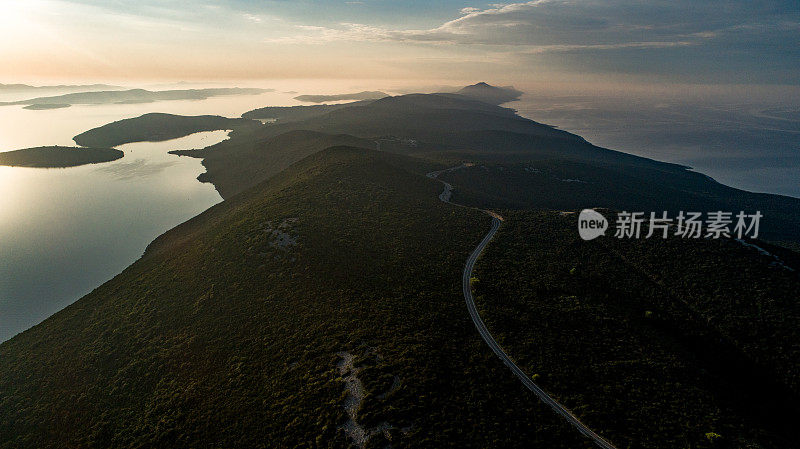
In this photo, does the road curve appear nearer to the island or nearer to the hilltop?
the hilltop

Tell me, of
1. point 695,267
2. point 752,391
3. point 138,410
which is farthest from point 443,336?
point 695,267

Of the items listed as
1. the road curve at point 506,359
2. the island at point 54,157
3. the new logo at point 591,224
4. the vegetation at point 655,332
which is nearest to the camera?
the road curve at point 506,359

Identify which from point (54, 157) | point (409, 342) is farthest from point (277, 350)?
point (54, 157)

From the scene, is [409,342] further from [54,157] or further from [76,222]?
[54,157]

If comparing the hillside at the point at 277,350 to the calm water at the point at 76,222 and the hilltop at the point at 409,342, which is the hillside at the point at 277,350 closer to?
the hilltop at the point at 409,342

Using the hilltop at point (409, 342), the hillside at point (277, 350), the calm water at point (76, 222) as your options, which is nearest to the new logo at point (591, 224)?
the hilltop at point (409, 342)
